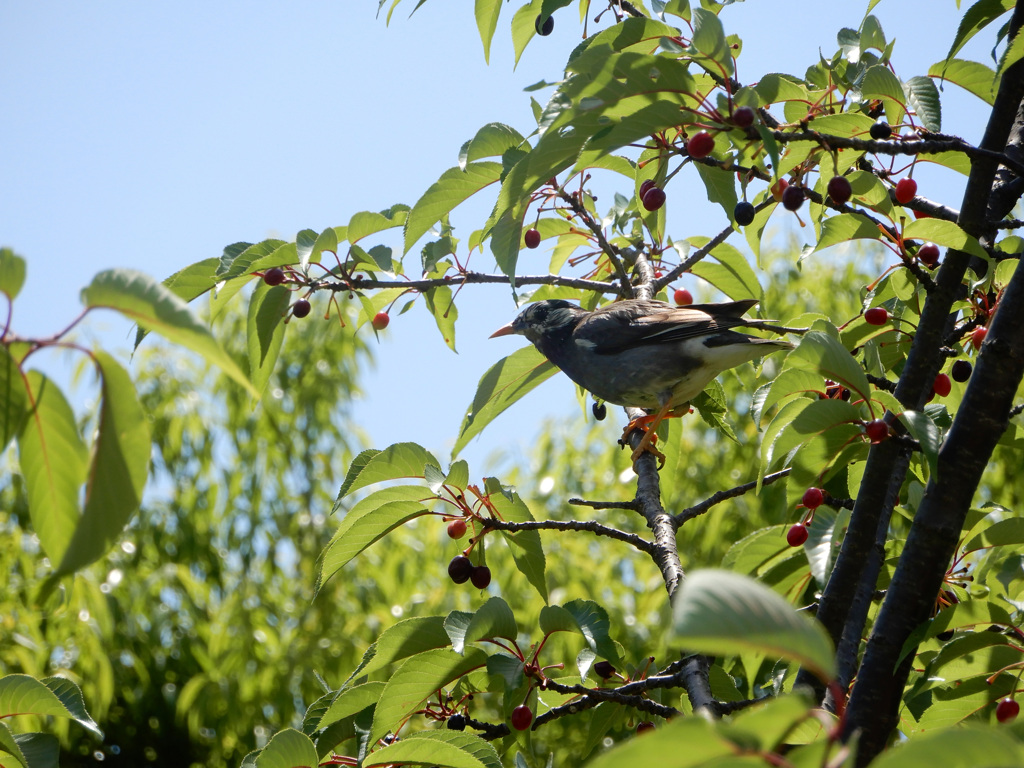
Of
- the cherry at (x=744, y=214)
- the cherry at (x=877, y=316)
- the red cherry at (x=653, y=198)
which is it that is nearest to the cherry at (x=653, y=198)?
the red cherry at (x=653, y=198)

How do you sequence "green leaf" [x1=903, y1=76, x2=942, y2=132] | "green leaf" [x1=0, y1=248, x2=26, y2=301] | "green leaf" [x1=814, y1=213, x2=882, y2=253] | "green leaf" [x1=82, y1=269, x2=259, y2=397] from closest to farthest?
1. "green leaf" [x1=82, y1=269, x2=259, y2=397]
2. "green leaf" [x1=0, y1=248, x2=26, y2=301]
3. "green leaf" [x1=903, y1=76, x2=942, y2=132]
4. "green leaf" [x1=814, y1=213, x2=882, y2=253]

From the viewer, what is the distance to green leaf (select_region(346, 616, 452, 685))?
2.08m

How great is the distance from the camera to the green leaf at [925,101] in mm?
1910

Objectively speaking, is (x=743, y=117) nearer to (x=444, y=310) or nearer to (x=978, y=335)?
(x=978, y=335)

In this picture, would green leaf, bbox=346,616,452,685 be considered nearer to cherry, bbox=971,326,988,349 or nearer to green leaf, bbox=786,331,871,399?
green leaf, bbox=786,331,871,399

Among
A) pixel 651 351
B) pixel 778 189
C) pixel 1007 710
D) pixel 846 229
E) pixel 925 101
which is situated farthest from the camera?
pixel 651 351

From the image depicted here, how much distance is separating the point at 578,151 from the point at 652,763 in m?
1.28

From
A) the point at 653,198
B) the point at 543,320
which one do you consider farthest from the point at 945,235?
the point at 543,320

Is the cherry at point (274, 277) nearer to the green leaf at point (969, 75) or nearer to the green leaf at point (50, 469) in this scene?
the green leaf at point (50, 469)

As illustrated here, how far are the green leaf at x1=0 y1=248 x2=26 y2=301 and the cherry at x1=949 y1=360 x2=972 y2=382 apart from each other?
2.36 metres

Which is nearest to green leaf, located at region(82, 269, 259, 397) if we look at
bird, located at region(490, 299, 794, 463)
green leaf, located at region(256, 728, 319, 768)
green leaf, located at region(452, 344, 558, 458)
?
green leaf, located at region(256, 728, 319, 768)

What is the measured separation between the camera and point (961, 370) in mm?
2496

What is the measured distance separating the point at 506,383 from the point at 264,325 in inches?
30.0

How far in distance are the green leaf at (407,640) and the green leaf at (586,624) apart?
0.25 meters
